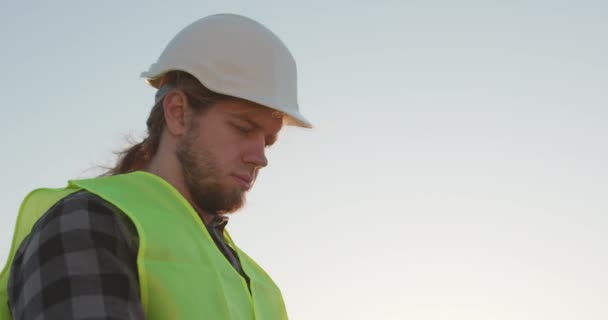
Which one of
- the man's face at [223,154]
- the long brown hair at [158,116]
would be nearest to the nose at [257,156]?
the man's face at [223,154]

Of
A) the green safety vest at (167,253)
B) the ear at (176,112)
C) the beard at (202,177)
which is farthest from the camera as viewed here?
the ear at (176,112)

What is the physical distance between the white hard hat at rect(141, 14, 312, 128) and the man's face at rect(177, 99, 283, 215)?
0.27 feet

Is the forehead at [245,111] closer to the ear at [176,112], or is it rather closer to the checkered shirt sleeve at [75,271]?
the ear at [176,112]

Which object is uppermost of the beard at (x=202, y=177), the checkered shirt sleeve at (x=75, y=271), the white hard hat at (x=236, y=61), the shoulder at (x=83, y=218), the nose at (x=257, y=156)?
the white hard hat at (x=236, y=61)

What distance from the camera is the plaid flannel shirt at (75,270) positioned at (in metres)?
2.70

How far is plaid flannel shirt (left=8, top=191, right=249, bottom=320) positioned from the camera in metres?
2.70

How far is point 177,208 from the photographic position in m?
3.37

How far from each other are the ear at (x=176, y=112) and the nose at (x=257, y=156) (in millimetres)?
291

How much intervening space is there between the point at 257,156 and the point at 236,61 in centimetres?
45

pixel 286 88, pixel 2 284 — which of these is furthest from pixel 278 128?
pixel 2 284

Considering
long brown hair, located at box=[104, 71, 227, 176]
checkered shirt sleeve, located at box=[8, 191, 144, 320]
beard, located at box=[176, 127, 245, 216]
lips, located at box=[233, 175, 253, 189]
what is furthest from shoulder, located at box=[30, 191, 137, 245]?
long brown hair, located at box=[104, 71, 227, 176]

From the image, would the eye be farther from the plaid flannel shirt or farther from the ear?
the plaid flannel shirt

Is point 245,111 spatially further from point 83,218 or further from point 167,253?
point 83,218

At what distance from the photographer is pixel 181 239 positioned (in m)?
3.20
